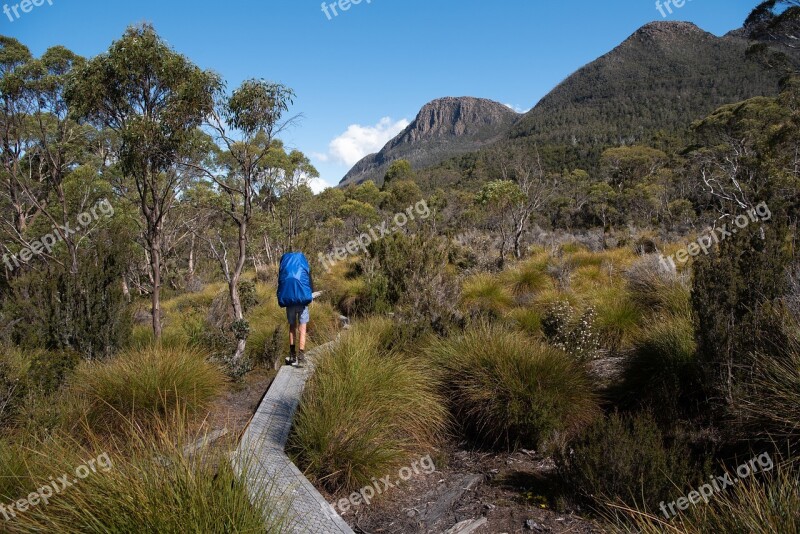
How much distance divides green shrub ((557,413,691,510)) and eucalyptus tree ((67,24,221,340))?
629 cm

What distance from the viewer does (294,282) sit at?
6238 millimetres

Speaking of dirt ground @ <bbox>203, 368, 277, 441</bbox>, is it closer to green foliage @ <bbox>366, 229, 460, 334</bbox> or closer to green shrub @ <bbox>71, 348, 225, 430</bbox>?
green shrub @ <bbox>71, 348, 225, 430</bbox>

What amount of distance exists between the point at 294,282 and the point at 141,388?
2189 mm

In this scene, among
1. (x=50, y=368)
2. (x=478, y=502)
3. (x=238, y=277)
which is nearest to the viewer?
(x=478, y=502)

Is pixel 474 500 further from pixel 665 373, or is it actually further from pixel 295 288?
pixel 295 288

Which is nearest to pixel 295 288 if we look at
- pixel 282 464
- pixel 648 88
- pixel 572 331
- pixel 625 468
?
pixel 282 464

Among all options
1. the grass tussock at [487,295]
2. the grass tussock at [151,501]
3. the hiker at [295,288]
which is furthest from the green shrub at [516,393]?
the grass tussock at [487,295]

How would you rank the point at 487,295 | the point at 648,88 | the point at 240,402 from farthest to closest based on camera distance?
the point at 648,88, the point at 487,295, the point at 240,402

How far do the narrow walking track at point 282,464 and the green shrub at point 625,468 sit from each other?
1712 mm

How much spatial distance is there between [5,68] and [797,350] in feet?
57.3

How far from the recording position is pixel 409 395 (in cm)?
470

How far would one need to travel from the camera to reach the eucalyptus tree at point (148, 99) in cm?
695

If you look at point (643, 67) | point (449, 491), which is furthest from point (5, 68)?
point (643, 67)

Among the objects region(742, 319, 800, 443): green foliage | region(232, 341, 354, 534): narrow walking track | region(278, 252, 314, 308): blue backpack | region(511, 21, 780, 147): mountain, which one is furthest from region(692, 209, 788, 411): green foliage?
region(511, 21, 780, 147): mountain
